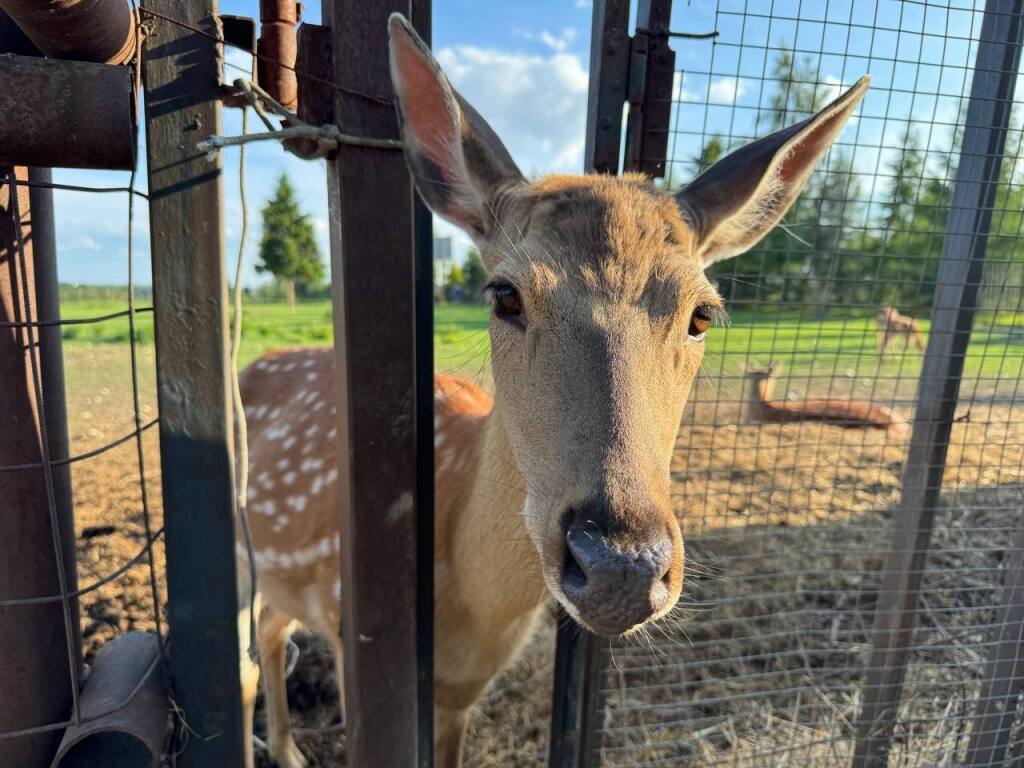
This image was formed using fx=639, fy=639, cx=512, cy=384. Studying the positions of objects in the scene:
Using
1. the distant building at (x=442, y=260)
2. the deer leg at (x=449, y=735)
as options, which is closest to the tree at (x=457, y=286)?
the distant building at (x=442, y=260)

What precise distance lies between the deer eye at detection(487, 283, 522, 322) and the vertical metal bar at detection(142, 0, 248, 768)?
694 mm

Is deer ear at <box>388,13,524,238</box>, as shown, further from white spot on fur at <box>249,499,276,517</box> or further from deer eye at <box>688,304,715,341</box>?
white spot on fur at <box>249,499,276,517</box>

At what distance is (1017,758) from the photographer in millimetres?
2678

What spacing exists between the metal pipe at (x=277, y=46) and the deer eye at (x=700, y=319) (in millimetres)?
1081

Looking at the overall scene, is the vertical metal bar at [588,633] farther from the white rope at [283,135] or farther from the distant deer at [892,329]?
the distant deer at [892,329]

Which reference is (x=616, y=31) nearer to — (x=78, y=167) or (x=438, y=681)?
(x=78, y=167)

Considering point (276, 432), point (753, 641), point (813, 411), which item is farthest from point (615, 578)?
point (813, 411)

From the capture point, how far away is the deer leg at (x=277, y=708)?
300 cm

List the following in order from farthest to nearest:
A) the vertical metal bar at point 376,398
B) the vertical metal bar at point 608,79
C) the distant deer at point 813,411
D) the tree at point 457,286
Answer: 1. the tree at point 457,286
2. the distant deer at point 813,411
3. the vertical metal bar at point 608,79
4. the vertical metal bar at point 376,398

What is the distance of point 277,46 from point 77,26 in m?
0.34

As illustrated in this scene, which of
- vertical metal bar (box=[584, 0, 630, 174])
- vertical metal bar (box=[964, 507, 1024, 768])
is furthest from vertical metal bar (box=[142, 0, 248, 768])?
vertical metal bar (box=[964, 507, 1024, 768])

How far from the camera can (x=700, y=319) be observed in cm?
171

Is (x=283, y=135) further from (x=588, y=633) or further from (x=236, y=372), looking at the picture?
(x=588, y=633)

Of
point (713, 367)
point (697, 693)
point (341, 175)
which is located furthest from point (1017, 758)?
point (341, 175)
